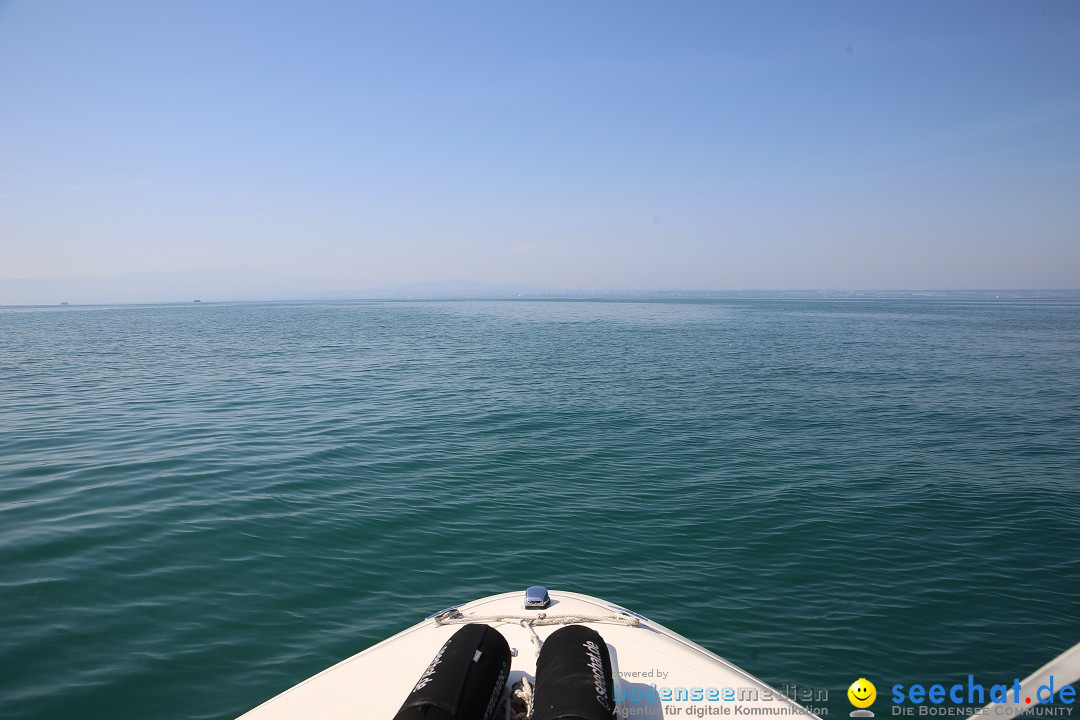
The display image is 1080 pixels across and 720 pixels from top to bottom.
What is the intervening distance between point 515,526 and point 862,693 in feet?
19.8

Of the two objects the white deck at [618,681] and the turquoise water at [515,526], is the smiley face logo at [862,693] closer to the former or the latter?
the turquoise water at [515,526]

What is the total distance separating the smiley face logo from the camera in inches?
257

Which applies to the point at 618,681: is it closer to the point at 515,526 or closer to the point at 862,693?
the point at 862,693

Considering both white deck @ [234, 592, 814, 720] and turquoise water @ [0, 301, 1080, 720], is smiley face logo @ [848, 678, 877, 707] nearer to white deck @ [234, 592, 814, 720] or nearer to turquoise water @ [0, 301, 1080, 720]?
turquoise water @ [0, 301, 1080, 720]

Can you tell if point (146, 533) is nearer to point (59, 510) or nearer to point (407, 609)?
point (59, 510)

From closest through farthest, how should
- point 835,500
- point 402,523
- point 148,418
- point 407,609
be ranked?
point 407,609, point 402,523, point 835,500, point 148,418

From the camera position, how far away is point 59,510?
11.2 meters

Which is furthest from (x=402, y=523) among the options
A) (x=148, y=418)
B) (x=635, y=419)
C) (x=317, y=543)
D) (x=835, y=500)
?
(x=148, y=418)

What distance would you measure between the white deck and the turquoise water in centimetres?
213

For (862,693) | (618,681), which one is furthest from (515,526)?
(618,681)

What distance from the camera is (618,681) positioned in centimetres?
460

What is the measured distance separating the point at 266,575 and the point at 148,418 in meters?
13.5

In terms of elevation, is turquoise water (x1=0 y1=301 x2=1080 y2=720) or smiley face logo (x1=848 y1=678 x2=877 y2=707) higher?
turquoise water (x1=0 y1=301 x2=1080 y2=720)

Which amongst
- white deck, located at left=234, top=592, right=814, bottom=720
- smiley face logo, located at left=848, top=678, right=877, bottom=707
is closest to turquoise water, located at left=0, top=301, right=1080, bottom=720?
smiley face logo, located at left=848, top=678, right=877, bottom=707
